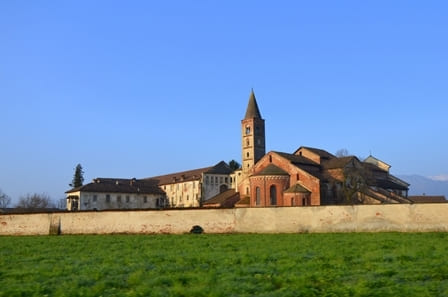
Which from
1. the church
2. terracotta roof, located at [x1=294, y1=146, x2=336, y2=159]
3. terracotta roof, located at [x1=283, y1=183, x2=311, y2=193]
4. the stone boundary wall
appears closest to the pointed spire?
the church

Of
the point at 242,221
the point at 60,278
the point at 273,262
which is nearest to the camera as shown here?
the point at 60,278

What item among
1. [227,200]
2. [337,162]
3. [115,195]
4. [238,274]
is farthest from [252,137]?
[238,274]

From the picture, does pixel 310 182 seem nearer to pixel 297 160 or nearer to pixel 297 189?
pixel 297 189

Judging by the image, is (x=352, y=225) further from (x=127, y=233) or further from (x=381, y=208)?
(x=127, y=233)

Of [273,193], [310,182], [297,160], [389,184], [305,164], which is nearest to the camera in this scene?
[310,182]

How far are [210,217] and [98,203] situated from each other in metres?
57.3

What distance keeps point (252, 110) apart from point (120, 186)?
2988cm

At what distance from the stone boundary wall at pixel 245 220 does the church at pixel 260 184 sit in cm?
464

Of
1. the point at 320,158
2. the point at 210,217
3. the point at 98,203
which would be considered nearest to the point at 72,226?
the point at 210,217

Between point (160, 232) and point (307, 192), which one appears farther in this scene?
point (307, 192)

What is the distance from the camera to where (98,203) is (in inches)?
3179

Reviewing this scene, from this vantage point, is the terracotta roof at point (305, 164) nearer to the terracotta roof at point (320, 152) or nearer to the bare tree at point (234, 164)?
the terracotta roof at point (320, 152)

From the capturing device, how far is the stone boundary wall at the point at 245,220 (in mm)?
24844

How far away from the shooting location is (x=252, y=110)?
253 ft
